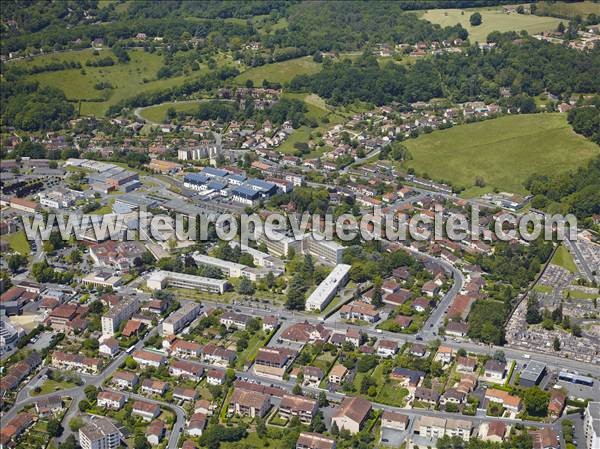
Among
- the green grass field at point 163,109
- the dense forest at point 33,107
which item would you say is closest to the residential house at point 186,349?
the green grass field at point 163,109

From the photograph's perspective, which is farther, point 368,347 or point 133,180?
point 133,180

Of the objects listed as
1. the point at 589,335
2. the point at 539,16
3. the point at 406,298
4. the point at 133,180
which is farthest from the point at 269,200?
the point at 539,16

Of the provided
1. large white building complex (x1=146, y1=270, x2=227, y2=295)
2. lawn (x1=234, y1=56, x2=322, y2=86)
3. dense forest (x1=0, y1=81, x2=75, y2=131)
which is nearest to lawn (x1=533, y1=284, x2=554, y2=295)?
large white building complex (x1=146, y1=270, x2=227, y2=295)

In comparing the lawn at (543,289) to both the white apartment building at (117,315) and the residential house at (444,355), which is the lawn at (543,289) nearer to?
the residential house at (444,355)

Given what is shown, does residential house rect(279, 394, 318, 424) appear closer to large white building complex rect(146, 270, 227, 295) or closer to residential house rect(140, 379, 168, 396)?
residential house rect(140, 379, 168, 396)

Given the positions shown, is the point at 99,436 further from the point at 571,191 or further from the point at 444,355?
the point at 571,191

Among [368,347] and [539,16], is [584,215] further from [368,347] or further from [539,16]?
[539,16]
